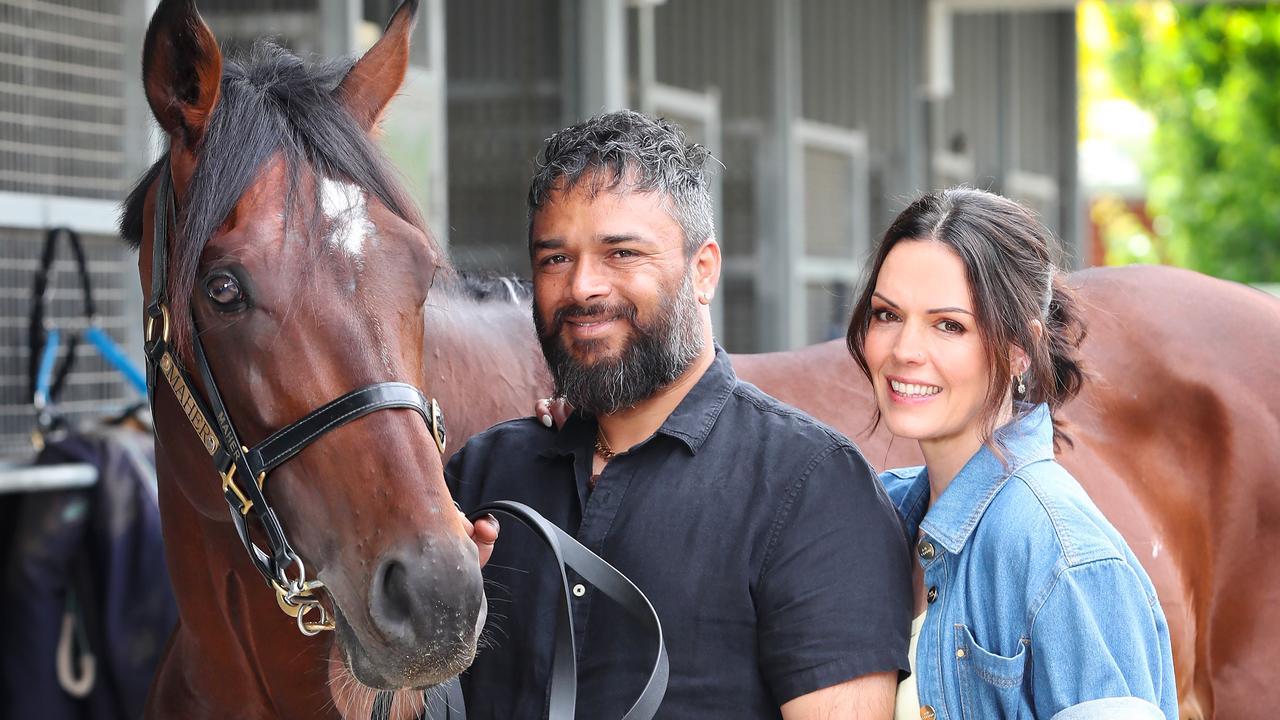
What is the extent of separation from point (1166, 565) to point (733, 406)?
142 cm

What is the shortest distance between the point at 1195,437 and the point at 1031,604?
1575 millimetres

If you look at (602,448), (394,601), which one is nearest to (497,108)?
(602,448)

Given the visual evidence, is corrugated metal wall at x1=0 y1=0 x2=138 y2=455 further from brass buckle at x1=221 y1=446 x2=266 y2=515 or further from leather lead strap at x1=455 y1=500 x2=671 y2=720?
leather lead strap at x1=455 y1=500 x2=671 y2=720

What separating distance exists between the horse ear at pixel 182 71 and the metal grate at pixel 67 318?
1.49m

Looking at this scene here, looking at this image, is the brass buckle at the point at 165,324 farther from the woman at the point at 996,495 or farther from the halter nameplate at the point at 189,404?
the woman at the point at 996,495

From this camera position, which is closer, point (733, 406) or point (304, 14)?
point (733, 406)

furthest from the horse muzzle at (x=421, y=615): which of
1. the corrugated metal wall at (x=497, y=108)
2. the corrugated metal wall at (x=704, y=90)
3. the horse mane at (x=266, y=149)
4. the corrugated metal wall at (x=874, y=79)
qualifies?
the corrugated metal wall at (x=874, y=79)

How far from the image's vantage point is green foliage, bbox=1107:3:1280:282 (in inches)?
603

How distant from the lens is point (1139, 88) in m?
18.0

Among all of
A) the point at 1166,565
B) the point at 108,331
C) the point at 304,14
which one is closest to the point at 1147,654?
the point at 1166,565

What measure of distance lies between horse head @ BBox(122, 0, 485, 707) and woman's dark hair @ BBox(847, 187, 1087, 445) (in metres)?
0.69

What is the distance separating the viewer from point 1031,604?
1.54 metres

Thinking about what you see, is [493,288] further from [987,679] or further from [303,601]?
[987,679]

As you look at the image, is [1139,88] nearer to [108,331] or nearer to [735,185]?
[735,185]
